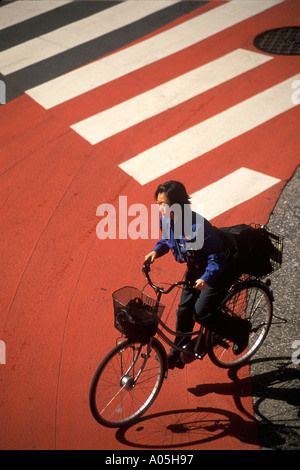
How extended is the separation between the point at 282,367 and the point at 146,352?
5.06 ft

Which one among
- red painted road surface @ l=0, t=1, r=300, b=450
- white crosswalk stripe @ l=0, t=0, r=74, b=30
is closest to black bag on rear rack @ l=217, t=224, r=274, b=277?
red painted road surface @ l=0, t=1, r=300, b=450

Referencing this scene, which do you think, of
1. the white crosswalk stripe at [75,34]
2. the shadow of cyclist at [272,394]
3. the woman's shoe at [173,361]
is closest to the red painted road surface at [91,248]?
the shadow of cyclist at [272,394]

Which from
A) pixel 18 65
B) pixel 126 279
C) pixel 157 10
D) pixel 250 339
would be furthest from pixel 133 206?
pixel 157 10

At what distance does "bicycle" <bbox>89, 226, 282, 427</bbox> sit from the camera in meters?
4.15

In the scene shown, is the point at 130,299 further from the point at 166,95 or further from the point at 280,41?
the point at 280,41

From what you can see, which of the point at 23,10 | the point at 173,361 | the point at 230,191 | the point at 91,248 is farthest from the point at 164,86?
the point at 173,361

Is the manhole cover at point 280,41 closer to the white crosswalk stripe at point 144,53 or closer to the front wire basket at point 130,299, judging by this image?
the white crosswalk stripe at point 144,53

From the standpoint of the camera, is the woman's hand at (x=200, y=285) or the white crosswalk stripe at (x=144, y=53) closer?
the woman's hand at (x=200, y=285)

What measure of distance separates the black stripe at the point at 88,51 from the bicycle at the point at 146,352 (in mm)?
6887

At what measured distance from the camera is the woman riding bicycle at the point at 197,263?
4180 mm

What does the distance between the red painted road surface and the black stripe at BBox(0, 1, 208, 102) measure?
0.61 meters

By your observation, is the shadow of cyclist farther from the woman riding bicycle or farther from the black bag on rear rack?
the black bag on rear rack

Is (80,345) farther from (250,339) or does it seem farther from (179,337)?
(250,339)

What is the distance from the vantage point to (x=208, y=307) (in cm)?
446
